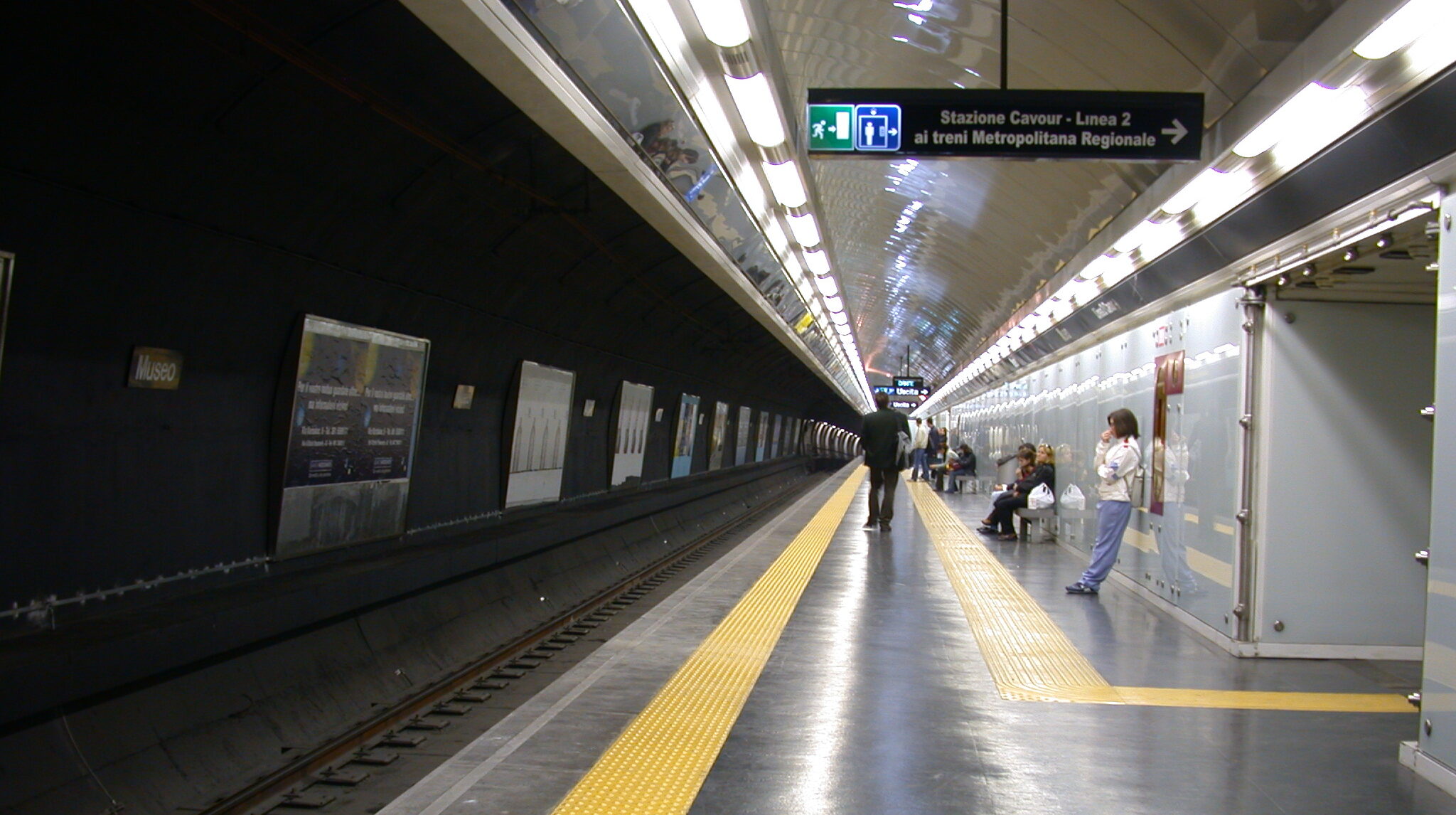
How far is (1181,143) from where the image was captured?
248 inches

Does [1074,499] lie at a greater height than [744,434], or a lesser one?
lesser

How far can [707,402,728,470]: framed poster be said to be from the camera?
2234 centimetres

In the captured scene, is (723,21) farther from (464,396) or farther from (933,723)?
(464,396)

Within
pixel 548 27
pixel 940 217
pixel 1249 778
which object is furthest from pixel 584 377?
pixel 1249 778

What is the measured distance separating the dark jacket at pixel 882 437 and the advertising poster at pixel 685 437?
14.9ft

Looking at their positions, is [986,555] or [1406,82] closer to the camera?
[1406,82]

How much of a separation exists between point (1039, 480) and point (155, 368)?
1125 centimetres

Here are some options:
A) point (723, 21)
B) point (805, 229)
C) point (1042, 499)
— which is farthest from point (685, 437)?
point (723, 21)

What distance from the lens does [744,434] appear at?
2683 cm

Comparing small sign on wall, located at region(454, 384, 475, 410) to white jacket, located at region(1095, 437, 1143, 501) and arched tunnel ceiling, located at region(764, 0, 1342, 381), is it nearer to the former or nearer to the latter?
arched tunnel ceiling, located at region(764, 0, 1342, 381)

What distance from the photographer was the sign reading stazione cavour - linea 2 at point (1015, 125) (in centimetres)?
633

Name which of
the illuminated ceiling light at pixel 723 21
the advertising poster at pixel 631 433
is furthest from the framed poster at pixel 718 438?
the illuminated ceiling light at pixel 723 21

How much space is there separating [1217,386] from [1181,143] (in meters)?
2.12

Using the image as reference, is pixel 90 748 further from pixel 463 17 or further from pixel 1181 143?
pixel 1181 143
